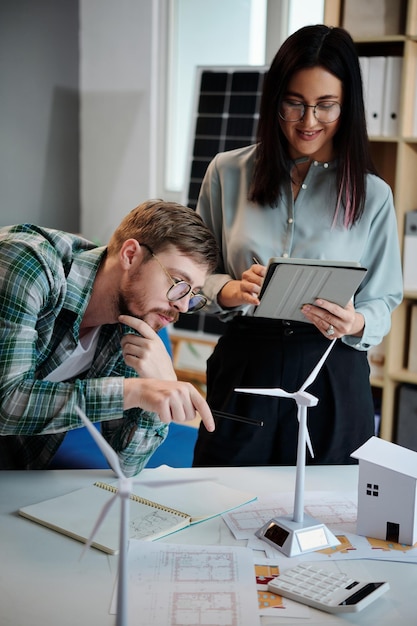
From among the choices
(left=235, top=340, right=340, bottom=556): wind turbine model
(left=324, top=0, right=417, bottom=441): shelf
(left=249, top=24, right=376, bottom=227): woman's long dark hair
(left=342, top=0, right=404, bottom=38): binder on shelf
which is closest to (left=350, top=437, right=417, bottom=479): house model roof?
(left=235, top=340, right=340, bottom=556): wind turbine model

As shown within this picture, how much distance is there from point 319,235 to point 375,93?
1.33 meters

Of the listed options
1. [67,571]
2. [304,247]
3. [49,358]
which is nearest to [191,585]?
[67,571]

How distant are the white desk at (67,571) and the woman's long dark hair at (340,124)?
0.72m

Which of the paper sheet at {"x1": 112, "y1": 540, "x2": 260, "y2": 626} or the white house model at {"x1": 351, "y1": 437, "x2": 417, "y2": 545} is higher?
the white house model at {"x1": 351, "y1": 437, "x2": 417, "y2": 545}

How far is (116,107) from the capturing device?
4668mm

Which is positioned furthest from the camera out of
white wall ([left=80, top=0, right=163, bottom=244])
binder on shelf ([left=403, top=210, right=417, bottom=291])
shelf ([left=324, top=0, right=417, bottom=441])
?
white wall ([left=80, top=0, right=163, bottom=244])

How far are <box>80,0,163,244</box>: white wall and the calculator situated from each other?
3621 mm

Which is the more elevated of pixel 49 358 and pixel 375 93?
pixel 375 93

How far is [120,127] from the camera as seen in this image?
4.68 metres

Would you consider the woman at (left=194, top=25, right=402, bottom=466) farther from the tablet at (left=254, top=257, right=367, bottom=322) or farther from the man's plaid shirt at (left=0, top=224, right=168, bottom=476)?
the man's plaid shirt at (left=0, top=224, right=168, bottom=476)

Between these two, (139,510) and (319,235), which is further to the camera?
(319,235)

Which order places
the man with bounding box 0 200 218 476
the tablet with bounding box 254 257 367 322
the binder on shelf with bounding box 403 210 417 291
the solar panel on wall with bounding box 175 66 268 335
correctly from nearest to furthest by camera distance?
the man with bounding box 0 200 218 476
the tablet with bounding box 254 257 367 322
the binder on shelf with bounding box 403 210 417 291
the solar panel on wall with bounding box 175 66 268 335

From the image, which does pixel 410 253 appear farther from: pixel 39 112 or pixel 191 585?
pixel 39 112

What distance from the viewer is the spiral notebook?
4.49 feet
